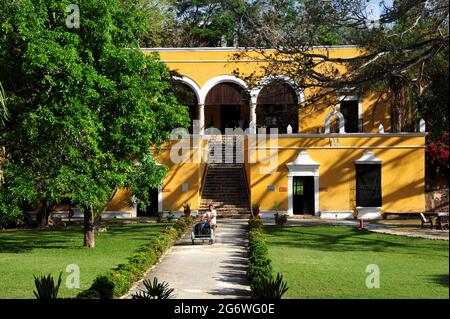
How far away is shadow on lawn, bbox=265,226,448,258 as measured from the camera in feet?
61.3

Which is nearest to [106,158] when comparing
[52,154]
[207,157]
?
[52,154]

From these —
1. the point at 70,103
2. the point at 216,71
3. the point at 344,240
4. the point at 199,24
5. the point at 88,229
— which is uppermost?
the point at 199,24

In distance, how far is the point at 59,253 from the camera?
61.8ft

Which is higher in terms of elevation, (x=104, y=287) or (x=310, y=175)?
(x=310, y=175)

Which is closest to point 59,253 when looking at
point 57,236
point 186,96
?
point 57,236

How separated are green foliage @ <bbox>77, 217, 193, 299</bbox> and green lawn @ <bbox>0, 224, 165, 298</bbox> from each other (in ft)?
2.32

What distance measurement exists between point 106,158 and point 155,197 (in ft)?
39.4

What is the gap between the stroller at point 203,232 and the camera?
2083 centimetres

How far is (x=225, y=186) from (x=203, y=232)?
11428mm

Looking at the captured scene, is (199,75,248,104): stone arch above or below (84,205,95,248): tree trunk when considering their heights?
above

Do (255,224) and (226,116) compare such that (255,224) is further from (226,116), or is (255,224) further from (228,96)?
(226,116)

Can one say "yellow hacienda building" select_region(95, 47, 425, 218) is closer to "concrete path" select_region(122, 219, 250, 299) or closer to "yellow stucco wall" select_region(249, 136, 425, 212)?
"yellow stucco wall" select_region(249, 136, 425, 212)

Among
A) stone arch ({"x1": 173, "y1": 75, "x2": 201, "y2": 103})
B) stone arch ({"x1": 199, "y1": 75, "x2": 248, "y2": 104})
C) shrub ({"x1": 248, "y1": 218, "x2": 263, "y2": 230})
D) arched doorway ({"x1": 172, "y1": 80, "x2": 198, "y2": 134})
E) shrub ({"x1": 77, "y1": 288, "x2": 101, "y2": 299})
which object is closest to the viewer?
shrub ({"x1": 77, "y1": 288, "x2": 101, "y2": 299})

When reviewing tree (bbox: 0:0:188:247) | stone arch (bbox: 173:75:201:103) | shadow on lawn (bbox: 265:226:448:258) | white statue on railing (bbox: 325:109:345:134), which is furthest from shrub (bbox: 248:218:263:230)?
stone arch (bbox: 173:75:201:103)
